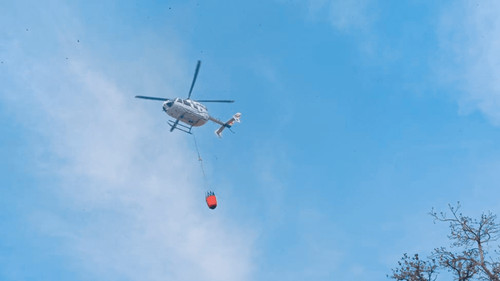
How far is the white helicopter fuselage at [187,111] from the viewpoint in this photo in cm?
4738

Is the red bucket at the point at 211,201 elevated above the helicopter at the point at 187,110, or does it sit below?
below

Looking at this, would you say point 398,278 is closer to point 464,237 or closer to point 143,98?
point 464,237

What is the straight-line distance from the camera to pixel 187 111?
4778 centimetres

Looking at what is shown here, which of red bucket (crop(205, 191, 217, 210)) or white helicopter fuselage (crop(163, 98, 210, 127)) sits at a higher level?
white helicopter fuselage (crop(163, 98, 210, 127))

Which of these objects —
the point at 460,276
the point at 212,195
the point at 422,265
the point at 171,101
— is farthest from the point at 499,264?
the point at 171,101

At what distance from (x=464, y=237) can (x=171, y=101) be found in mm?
32594

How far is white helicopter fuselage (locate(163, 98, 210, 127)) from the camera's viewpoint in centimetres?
4738

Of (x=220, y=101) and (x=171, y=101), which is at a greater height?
(x=220, y=101)

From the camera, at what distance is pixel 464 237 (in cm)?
2294

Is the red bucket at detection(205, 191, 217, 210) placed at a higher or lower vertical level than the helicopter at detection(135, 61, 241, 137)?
lower

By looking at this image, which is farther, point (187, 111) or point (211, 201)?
point (187, 111)

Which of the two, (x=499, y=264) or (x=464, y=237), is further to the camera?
(x=464, y=237)

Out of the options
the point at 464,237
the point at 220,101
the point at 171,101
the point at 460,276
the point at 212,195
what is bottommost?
the point at 460,276

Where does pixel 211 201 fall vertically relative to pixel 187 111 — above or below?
below
